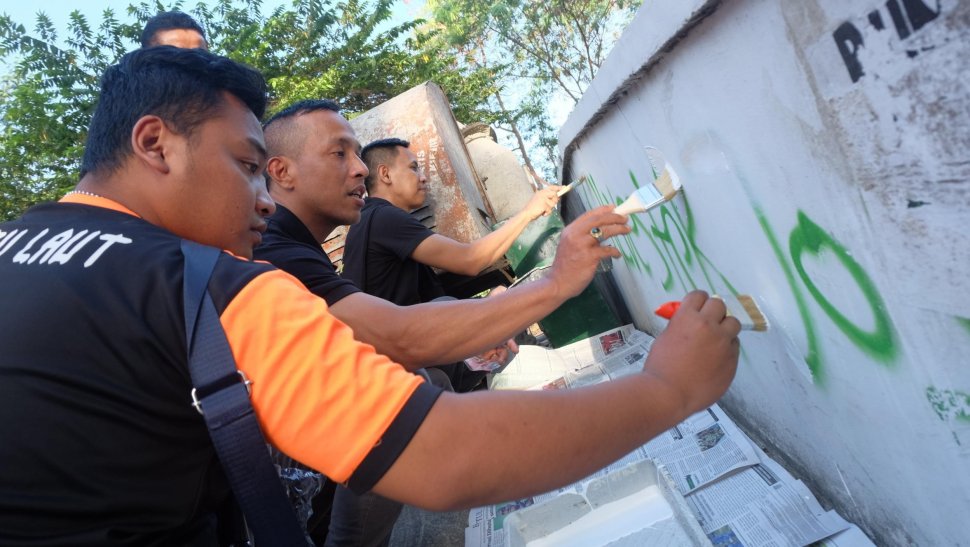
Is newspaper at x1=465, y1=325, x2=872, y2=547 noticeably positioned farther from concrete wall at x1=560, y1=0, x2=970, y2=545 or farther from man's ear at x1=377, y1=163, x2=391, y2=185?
man's ear at x1=377, y1=163, x2=391, y2=185

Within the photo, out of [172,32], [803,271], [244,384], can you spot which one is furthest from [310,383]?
[172,32]

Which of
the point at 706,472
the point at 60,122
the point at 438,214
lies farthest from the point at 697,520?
the point at 60,122

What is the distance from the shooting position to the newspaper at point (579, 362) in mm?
2664

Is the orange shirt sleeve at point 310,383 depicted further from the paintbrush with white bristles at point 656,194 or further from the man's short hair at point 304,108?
the man's short hair at point 304,108

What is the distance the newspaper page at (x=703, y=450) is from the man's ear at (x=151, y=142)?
1.53 m

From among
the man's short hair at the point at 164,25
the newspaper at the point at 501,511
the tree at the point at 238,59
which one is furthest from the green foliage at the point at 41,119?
the newspaper at the point at 501,511

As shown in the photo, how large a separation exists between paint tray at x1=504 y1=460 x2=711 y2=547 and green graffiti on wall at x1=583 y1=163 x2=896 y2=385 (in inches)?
23.3

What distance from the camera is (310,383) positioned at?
68 cm

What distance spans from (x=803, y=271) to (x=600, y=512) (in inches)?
38.2

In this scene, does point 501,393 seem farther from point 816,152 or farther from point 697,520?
point 697,520

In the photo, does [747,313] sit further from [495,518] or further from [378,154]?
[378,154]

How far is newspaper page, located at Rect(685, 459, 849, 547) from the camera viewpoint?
1.23 metres

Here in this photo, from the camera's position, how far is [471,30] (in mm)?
12766

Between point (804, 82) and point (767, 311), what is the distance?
2.06 ft
